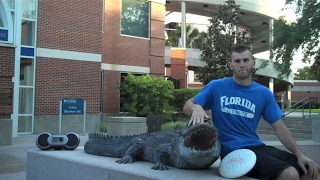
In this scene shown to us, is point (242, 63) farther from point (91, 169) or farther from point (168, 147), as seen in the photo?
point (91, 169)

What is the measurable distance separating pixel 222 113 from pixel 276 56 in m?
14.8

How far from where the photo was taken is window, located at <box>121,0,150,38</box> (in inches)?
871

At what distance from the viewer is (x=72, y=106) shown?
16016 mm

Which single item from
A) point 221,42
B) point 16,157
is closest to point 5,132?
point 16,157

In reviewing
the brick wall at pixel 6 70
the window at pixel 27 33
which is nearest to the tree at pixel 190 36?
the window at pixel 27 33

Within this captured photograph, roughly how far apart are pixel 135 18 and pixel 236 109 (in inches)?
766

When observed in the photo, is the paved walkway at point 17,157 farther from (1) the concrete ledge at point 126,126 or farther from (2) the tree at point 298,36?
(2) the tree at point 298,36

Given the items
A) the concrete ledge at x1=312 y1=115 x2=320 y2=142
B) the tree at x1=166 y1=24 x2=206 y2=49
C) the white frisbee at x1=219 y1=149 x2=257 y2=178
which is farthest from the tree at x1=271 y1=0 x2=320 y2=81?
the tree at x1=166 y1=24 x2=206 y2=49

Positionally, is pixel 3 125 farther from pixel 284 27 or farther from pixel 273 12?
pixel 273 12

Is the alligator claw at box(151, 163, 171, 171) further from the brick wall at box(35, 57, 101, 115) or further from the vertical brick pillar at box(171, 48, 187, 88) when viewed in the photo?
the vertical brick pillar at box(171, 48, 187, 88)

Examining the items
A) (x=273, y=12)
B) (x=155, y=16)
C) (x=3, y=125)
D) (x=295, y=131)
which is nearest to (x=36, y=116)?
(x=3, y=125)

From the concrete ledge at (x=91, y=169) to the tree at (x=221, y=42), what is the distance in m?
16.7

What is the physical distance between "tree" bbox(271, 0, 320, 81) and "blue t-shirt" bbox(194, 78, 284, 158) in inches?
483

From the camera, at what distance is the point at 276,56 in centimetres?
1752
